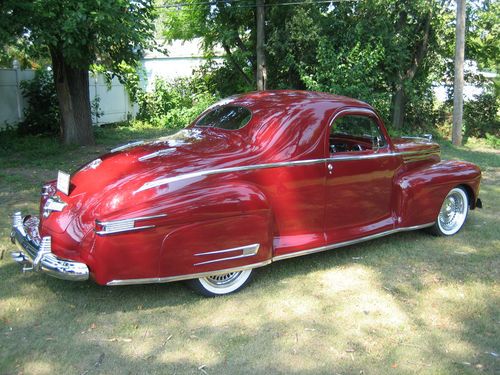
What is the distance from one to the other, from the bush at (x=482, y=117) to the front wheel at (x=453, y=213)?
1084cm

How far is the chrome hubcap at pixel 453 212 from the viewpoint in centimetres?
594

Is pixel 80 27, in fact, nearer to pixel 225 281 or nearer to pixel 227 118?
pixel 227 118

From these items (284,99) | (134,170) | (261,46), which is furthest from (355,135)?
(261,46)

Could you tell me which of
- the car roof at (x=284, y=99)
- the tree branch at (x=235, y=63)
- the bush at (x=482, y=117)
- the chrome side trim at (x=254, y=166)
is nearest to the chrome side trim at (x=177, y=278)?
the chrome side trim at (x=254, y=166)

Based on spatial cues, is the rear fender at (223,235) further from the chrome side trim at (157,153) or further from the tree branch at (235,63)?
the tree branch at (235,63)

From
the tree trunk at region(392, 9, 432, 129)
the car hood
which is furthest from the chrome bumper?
the tree trunk at region(392, 9, 432, 129)

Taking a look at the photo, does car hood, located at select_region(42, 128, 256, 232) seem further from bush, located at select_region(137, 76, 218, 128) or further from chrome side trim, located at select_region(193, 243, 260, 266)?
bush, located at select_region(137, 76, 218, 128)

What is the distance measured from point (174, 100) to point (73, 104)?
22.9 ft

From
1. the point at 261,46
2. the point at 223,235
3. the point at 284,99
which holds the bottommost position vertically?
the point at 223,235

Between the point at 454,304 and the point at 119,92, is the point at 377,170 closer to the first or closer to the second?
the point at 454,304

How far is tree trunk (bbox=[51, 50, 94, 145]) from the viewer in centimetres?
1102

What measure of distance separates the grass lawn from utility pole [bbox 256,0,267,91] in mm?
10099

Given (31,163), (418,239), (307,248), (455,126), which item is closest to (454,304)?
(307,248)

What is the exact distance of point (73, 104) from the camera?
11281 millimetres
